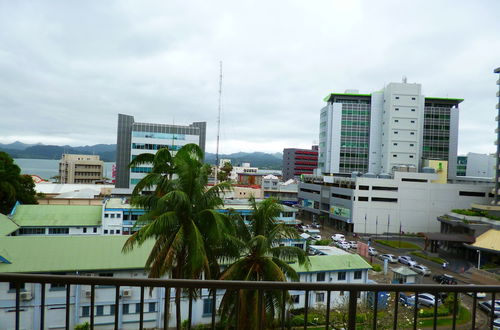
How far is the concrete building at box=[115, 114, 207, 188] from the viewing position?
4384cm

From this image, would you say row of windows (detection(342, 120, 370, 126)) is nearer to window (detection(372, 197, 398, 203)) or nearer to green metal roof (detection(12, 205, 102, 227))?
window (detection(372, 197, 398, 203))

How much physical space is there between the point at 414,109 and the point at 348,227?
23928mm

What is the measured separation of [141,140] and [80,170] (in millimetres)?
39099

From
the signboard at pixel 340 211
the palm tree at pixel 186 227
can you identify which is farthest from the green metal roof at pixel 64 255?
the signboard at pixel 340 211

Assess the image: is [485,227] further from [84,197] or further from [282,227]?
[84,197]

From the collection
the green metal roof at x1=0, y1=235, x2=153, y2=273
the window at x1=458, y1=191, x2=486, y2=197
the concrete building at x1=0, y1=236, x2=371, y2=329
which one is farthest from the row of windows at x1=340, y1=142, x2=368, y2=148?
the green metal roof at x1=0, y1=235, x2=153, y2=273

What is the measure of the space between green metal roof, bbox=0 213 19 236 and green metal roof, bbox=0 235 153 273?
778cm

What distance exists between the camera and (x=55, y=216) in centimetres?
2520

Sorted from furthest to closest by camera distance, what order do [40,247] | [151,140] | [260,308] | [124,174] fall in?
1. [124,174]
2. [151,140]
3. [40,247]
4. [260,308]

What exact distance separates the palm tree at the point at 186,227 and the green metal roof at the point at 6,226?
52.5ft

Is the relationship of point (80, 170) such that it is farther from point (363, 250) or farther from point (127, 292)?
point (127, 292)

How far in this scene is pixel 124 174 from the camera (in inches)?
1897

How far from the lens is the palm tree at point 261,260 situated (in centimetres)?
721

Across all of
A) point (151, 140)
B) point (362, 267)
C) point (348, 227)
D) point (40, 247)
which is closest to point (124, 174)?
point (151, 140)
